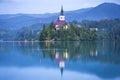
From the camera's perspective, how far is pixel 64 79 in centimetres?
1377

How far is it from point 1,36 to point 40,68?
106185 mm

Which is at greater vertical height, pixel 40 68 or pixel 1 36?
pixel 40 68

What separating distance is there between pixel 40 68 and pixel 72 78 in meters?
4.32

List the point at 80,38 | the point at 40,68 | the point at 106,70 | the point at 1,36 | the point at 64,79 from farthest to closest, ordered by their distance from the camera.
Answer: the point at 1,36
the point at 80,38
the point at 40,68
the point at 106,70
the point at 64,79

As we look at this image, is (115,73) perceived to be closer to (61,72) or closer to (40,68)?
(61,72)

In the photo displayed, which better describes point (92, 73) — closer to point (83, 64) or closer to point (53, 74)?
point (53, 74)

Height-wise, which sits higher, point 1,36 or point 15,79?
point 15,79

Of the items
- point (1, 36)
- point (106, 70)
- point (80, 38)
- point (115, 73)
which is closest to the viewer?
point (115, 73)

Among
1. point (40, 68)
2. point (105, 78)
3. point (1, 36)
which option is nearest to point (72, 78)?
point (105, 78)

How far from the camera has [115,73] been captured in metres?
15.3

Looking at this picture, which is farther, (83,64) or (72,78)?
(83,64)

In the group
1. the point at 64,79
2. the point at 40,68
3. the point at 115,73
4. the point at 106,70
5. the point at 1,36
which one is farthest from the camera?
the point at 1,36

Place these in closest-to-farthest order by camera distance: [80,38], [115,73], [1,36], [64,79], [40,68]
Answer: [64,79] → [115,73] → [40,68] → [80,38] → [1,36]

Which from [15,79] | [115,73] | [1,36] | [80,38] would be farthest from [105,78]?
[1,36]
